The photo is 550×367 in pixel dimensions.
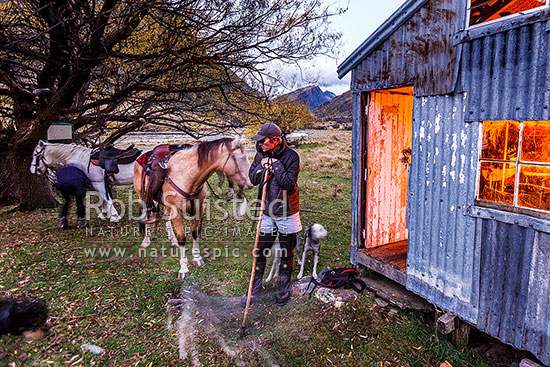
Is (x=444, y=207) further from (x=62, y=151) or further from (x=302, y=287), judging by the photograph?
(x=62, y=151)

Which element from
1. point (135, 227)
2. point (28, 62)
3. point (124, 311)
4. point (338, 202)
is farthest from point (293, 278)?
point (28, 62)

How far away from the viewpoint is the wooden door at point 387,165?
5086 millimetres

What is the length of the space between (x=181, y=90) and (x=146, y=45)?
1.53 metres

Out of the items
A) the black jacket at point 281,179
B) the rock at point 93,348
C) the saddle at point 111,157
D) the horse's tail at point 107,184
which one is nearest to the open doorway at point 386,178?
the black jacket at point 281,179

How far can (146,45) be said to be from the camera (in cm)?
755

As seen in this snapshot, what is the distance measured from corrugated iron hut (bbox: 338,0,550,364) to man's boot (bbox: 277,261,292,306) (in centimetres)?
153

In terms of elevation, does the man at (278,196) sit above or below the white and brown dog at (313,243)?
above

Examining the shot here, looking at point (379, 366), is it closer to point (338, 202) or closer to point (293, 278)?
point (293, 278)

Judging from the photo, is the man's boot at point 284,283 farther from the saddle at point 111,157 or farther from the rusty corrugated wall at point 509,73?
the saddle at point 111,157

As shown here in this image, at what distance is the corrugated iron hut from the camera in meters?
2.85

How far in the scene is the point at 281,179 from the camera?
156 inches

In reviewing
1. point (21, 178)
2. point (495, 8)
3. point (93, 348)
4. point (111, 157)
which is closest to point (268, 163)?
point (495, 8)

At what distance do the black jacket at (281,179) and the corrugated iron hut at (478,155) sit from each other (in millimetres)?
1579

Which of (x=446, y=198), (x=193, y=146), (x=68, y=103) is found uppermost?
(x=68, y=103)
